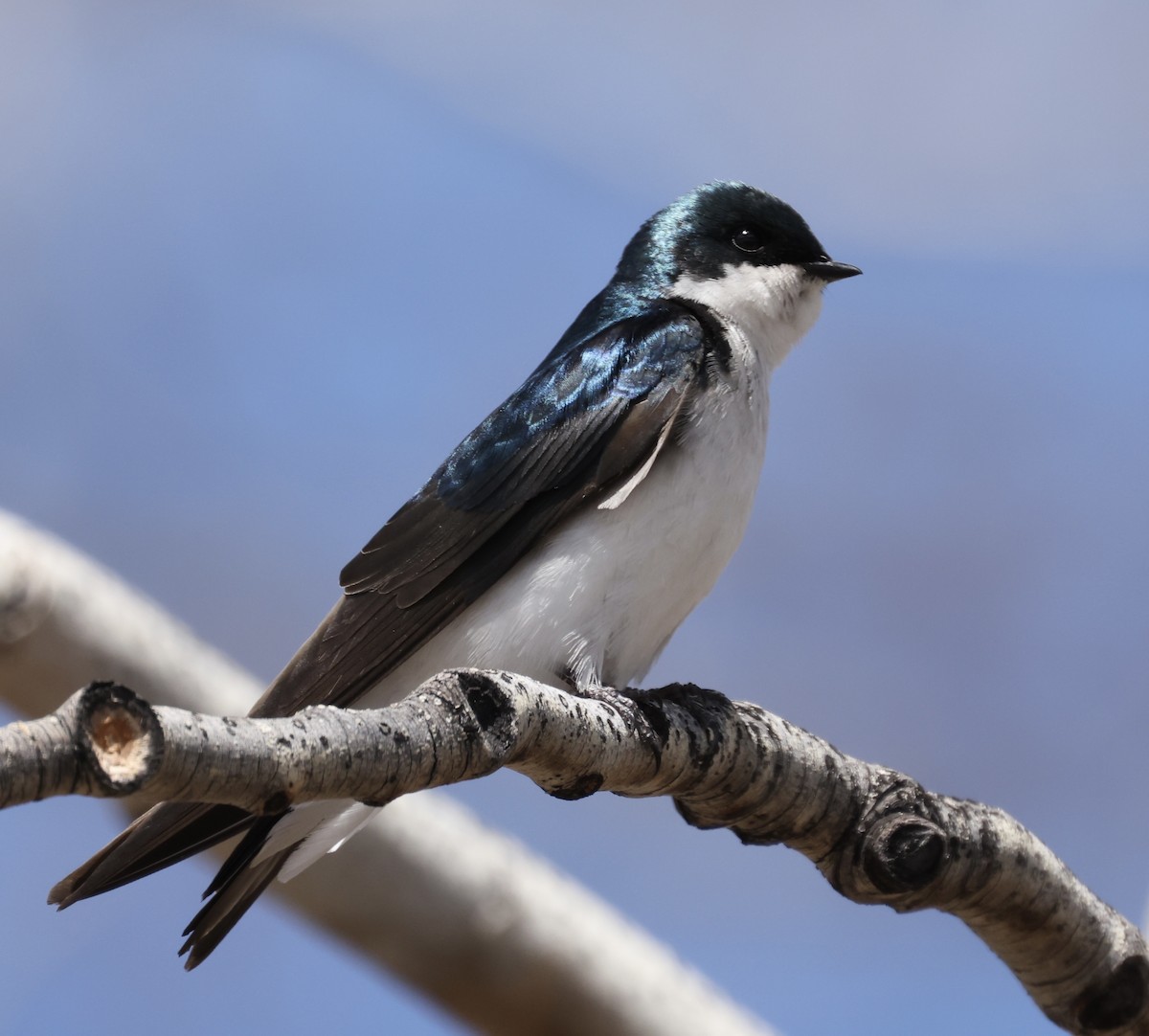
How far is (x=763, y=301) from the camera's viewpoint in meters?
3.48

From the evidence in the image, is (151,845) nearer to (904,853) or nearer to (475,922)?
(904,853)

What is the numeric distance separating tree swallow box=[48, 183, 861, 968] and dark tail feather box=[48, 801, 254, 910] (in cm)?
26

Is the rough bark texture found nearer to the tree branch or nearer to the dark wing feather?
the dark wing feather

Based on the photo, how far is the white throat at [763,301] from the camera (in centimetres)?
344

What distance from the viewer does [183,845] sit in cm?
241

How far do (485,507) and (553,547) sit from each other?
15 cm

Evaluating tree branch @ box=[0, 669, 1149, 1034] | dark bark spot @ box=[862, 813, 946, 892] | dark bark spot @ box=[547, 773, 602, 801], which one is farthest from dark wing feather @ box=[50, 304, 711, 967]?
dark bark spot @ box=[862, 813, 946, 892]

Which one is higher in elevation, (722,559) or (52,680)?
(722,559)

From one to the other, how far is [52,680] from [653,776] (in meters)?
1.53

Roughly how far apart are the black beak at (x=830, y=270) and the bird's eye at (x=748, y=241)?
0.12 meters

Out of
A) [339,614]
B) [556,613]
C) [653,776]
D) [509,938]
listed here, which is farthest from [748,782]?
[509,938]

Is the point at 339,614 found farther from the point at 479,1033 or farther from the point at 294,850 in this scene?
the point at 479,1033

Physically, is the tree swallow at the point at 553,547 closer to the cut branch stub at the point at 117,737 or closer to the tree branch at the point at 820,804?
the tree branch at the point at 820,804

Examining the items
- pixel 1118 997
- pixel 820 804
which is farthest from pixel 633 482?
pixel 1118 997
